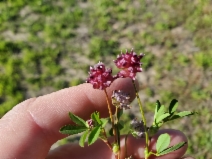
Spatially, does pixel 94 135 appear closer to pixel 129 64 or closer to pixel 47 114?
pixel 129 64

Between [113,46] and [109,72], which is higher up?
[113,46]

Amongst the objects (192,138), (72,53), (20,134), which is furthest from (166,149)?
(72,53)

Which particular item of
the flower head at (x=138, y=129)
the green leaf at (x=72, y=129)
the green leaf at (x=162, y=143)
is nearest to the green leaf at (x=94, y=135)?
the green leaf at (x=72, y=129)

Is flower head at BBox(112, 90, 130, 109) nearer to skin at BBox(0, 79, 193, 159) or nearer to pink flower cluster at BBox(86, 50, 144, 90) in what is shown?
pink flower cluster at BBox(86, 50, 144, 90)

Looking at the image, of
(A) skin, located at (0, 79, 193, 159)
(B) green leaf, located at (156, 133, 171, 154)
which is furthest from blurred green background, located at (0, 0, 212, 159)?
(B) green leaf, located at (156, 133, 171, 154)

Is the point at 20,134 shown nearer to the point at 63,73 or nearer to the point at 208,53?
the point at 63,73

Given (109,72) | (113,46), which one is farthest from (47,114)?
(113,46)
